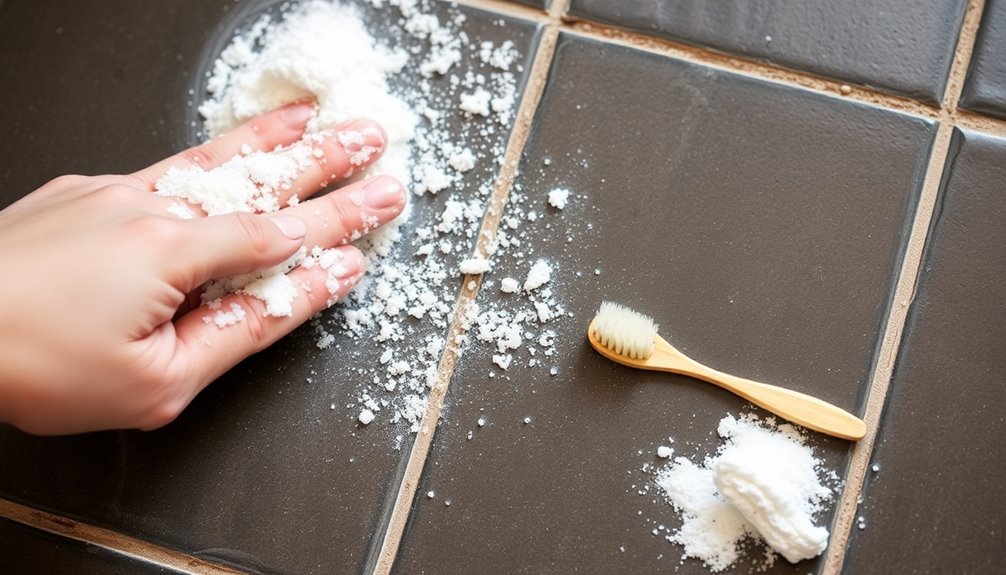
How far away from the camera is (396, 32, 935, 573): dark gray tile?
2.36 feet

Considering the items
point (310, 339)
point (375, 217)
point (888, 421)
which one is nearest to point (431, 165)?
point (375, 217)

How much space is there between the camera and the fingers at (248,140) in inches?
29.8

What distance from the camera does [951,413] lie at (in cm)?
71

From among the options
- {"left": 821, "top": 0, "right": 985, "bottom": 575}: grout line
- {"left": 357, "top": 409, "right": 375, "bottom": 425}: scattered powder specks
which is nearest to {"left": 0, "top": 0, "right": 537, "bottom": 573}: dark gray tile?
{"left": 357, "top": 409, "right": 375, "bottom": 425}: scattered powder specks

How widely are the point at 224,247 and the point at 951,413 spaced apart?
611mm

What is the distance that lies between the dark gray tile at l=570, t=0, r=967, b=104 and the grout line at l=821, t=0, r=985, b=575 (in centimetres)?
1

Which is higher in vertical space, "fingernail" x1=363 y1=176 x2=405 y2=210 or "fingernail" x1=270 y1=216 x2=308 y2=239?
"fingernail" x1=363 y1=176 x2=405 y2=210

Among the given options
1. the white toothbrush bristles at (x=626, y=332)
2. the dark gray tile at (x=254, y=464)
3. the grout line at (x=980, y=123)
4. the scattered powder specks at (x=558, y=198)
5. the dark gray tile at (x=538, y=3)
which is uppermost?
the dark gray tile at (x=538, y=3)

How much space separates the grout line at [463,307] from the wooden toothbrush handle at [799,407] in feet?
0.73

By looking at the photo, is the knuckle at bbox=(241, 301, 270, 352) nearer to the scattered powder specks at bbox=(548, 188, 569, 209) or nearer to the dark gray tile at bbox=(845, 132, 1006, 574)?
the scattered powder specks at bbox=(548, 188, 569, 209)

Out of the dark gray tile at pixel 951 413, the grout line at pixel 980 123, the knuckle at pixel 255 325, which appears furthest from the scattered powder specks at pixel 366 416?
the grout line at pixel 980 123

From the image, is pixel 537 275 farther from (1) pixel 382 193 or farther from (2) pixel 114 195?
(2) pixel 114 195

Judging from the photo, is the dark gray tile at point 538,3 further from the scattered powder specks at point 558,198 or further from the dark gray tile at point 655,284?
the scattered powder specks at point 558,198

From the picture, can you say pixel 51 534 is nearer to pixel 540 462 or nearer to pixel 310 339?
pixel 310 339
